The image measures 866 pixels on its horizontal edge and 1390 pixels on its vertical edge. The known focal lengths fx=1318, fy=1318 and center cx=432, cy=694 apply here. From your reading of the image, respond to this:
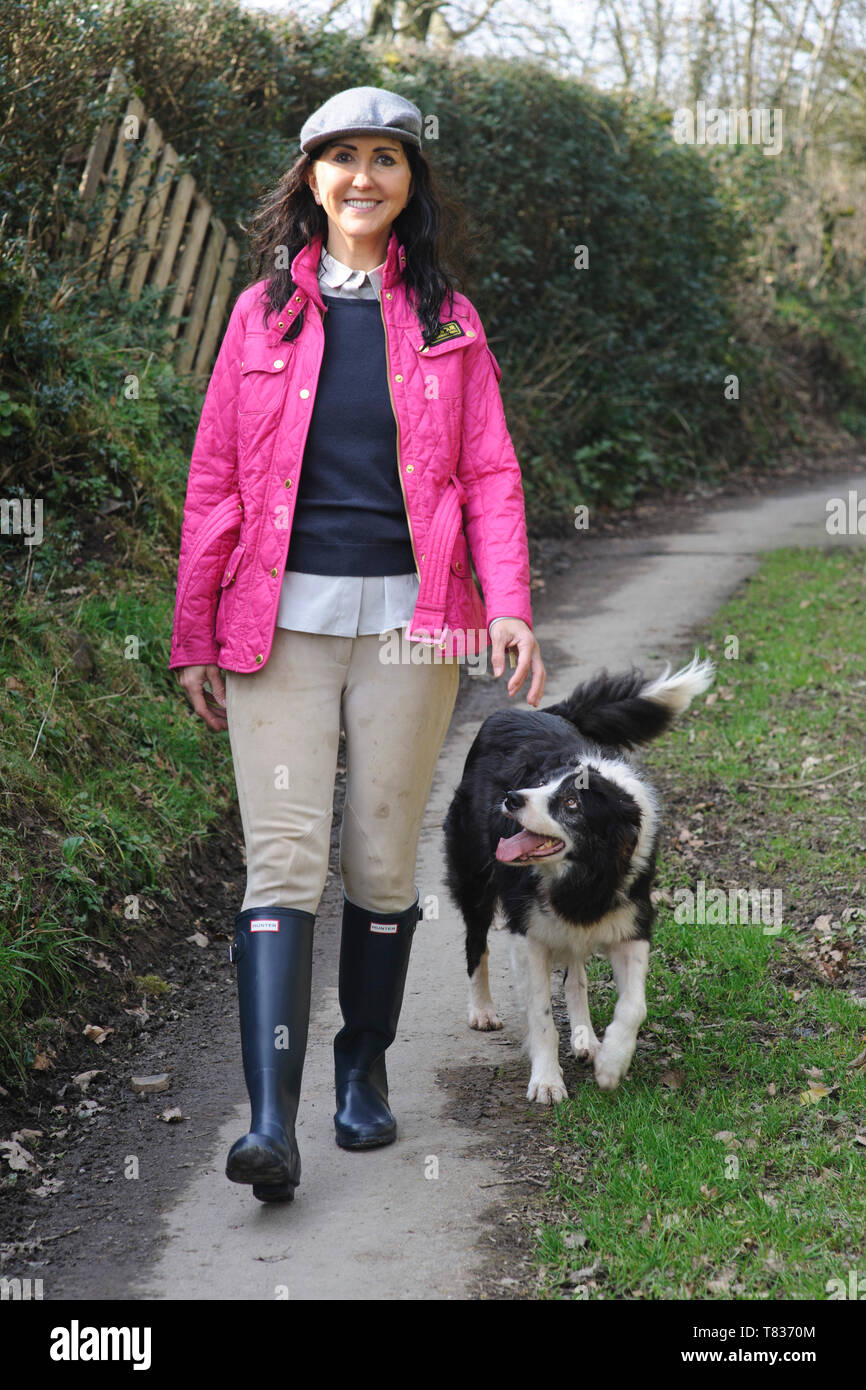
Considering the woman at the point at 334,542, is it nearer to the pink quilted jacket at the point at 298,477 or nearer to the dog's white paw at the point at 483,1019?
the pink quilted jacket at the point at 298,477

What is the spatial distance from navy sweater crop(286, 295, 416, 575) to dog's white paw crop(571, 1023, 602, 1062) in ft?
5.19

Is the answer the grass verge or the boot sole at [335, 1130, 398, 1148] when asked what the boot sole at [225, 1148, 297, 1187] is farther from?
the grass verge

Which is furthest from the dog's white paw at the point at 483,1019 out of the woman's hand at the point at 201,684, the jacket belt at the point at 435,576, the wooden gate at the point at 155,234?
the wooden gate at the point at 155,234

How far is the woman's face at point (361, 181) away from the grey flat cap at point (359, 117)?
3 cm

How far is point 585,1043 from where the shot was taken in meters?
3.81

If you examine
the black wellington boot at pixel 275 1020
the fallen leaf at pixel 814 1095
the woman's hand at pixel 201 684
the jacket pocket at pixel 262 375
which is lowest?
the fallen leaf at pixel 814 1095

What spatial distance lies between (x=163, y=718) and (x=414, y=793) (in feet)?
8.78

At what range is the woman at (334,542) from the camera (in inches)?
116

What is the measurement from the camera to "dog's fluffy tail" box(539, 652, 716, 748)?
13.1 ft

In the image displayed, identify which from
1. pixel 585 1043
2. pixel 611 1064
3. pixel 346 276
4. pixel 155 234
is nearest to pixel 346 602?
pixel 346 276

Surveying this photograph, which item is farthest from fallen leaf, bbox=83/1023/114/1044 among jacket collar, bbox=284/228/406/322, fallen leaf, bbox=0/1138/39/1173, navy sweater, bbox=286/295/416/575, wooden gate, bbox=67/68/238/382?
wooden gate, bbox=67/68/238/382

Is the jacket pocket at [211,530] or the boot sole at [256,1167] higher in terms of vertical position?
the jacket pocket at [211,530]

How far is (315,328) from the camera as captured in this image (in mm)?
2973

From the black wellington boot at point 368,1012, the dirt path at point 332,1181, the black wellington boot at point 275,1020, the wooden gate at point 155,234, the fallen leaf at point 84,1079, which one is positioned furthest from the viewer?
the wooden gate at point 155,234
